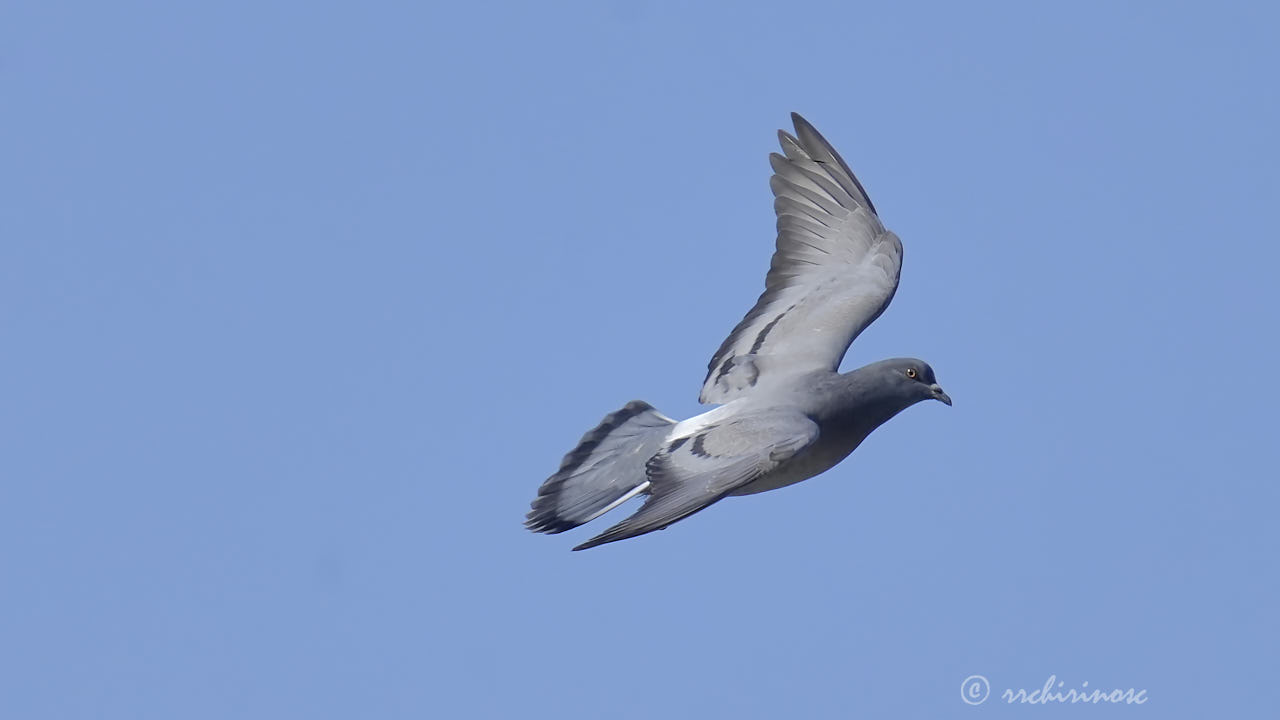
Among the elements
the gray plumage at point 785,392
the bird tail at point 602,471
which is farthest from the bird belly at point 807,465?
the bird tail at point 602,471

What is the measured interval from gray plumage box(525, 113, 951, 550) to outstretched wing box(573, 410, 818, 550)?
0.01 metres

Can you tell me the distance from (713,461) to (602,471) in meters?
1.59

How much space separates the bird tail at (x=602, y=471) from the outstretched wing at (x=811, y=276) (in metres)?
0.70

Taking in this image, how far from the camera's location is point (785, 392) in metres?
13.2

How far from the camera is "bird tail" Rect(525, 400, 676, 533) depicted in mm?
12773

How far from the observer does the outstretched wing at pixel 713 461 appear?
1080 centimetres

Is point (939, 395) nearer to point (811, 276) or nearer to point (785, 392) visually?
point (785, 392)

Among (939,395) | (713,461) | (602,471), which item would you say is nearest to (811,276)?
(939,395)

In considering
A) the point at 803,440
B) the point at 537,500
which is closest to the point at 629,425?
the point at 537,500

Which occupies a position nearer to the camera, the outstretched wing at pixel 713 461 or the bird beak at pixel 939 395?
the outstretched wing at pixel 713 461

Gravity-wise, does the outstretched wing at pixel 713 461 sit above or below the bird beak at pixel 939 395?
below

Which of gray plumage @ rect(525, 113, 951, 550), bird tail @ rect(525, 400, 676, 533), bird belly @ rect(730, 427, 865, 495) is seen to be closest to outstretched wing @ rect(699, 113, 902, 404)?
gray plumage @ rect(525, 113, 951, 550)

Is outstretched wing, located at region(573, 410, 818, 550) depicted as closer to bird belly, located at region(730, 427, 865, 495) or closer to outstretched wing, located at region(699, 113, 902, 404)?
bird belly, located at region(730, 427, 865, 495)

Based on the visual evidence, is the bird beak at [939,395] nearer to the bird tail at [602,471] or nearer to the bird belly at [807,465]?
the bird belly at [807,465]
